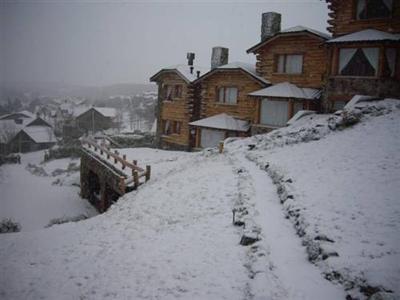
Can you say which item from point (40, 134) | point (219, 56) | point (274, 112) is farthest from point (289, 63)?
point (40, 134)

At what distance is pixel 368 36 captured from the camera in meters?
22.3

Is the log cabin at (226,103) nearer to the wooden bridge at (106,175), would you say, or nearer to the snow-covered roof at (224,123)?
the snow-covered roof at (224,123)

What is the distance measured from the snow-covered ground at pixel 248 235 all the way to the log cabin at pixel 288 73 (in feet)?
29.1

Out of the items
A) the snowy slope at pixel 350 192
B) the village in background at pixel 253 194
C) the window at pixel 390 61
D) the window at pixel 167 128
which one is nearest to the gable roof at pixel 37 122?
the village in background at pixel 253 194

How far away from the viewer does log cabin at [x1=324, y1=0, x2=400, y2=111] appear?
22.1m

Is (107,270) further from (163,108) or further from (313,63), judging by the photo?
(163,108)

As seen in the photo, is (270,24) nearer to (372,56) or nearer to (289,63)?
(289,63)

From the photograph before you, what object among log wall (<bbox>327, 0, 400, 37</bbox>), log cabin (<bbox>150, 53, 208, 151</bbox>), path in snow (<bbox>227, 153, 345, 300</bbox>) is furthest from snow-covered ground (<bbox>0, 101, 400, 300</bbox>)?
log cabin (<bbox>150, 53, 208, 151</bbox>)

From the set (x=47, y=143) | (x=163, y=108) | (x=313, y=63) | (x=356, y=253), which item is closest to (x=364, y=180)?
(x=356, y=253)

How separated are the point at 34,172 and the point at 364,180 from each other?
40.2 meters

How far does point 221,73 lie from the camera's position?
31.5m

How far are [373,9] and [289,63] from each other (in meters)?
7.14

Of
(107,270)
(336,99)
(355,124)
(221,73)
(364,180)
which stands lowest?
(107,270)

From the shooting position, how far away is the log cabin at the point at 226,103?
29.5 m
